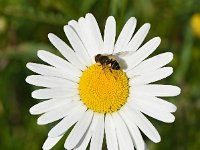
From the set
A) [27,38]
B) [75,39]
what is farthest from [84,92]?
[27,38]

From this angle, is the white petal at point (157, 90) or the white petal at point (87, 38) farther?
the white petal at point (87, 38)

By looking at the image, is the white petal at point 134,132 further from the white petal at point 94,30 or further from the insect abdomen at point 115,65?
the white petal at point 94,30

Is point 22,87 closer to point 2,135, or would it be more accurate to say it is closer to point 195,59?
point 2,135

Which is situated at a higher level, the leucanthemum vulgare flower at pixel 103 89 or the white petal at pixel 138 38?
the white petal at pixel 138 38

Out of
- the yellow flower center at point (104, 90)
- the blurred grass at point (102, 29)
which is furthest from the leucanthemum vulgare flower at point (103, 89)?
the blurred grass at point (102, 29)

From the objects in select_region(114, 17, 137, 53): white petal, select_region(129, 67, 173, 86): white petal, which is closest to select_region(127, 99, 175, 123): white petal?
select_region(129, 67, 173, 86): white petal
